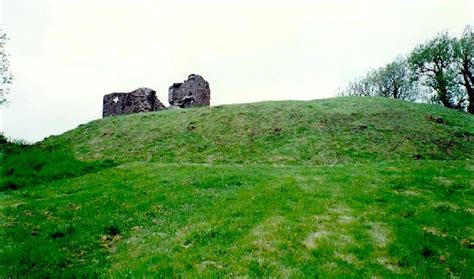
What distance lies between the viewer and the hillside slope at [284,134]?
1422 inches

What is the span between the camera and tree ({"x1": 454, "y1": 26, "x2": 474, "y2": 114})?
7106cm

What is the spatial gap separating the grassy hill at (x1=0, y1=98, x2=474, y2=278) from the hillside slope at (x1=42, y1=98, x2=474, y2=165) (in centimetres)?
36

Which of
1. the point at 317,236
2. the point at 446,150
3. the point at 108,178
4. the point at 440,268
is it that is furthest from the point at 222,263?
the point at 446,150

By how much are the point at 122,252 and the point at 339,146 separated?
27.1 meters

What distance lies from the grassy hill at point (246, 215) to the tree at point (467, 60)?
42.3m

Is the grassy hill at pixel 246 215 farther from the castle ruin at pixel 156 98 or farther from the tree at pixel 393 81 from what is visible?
the tree at pixel 393 81

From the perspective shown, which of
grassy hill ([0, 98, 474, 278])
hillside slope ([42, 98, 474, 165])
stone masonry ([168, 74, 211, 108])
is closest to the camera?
grassy hill ([0, 98, 474, 278])

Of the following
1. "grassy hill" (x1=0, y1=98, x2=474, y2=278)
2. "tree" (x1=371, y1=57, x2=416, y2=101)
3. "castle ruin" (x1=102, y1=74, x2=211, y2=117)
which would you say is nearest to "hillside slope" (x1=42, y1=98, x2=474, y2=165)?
"grassy hill" (x1=0, y1=98, x2=474, y2=278)

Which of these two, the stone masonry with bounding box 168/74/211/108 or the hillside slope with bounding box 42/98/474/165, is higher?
the stone masonry with bounding box 168/74/211/108

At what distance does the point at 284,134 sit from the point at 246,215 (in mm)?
26004

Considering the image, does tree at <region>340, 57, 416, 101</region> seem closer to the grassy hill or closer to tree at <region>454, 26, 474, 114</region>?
tree at <region>454, 26, 474, 114</region>

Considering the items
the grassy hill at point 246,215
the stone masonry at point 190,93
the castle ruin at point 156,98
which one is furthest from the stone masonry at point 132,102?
the grassy hill at point 246,215

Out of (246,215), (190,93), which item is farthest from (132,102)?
(246,215)

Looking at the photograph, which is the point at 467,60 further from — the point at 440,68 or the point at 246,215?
the point at 246,215
